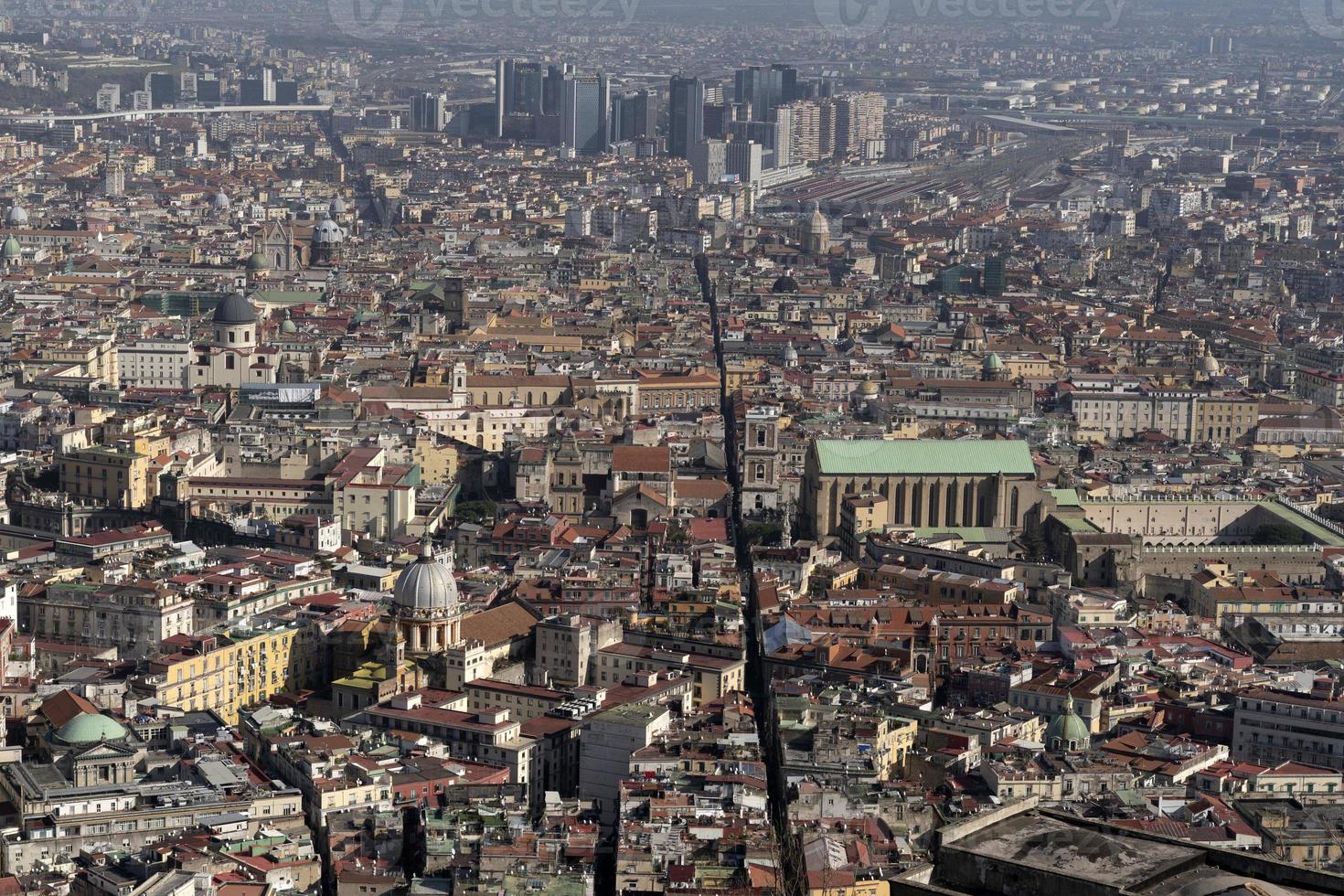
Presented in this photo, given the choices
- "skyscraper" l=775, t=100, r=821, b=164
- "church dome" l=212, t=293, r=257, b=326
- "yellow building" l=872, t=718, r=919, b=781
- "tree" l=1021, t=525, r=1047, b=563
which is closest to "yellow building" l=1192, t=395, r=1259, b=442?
"tree" l=1021, t=525, r=1047, b=563

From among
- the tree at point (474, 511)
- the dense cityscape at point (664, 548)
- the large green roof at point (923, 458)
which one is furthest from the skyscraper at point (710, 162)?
the tree at point (474, 511)

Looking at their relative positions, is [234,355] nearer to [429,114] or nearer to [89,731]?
[89,731]

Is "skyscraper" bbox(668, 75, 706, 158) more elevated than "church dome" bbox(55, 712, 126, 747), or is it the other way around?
"skyscraper" bbox(668, 75, 706, 158)

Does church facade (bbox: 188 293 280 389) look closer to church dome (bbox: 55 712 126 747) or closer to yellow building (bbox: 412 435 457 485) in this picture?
yellow building (bbox: 412 435 457 485)

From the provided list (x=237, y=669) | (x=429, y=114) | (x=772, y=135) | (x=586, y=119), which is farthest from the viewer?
(x=429, y=114)

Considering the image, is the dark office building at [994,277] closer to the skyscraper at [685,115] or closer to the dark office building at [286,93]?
the skyscraper at [685,115]

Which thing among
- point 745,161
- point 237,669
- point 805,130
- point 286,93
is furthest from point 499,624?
point 286,93
